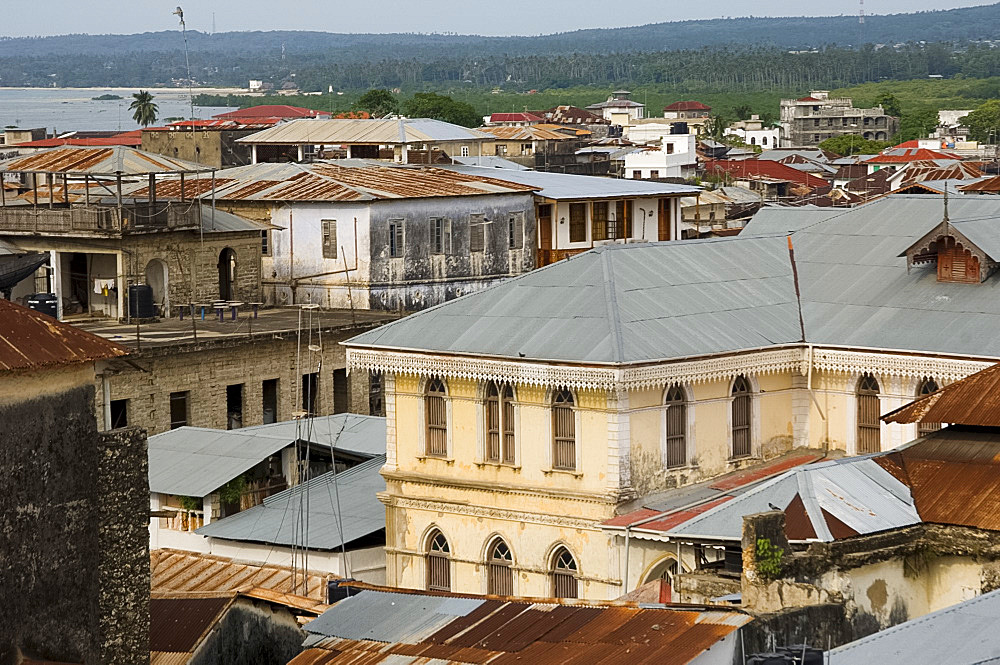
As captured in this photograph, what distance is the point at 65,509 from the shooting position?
25016 millimetres

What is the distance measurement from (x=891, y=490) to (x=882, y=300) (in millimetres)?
6180

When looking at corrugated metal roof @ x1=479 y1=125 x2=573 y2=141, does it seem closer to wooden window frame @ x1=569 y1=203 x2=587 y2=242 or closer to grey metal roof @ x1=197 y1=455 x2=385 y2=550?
wooden window frame @ x1=569 y1=203 x2=587 y2=242

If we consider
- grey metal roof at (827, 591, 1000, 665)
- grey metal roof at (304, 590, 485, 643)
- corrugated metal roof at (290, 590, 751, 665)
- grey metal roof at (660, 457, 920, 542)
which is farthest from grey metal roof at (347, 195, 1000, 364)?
grey metal roof at (827, 591, 1000, 665)

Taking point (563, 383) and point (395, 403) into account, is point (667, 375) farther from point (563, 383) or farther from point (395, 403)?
point (395, 403)

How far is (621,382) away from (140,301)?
27.9 metres

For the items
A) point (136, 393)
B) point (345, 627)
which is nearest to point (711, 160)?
point (136, 393)

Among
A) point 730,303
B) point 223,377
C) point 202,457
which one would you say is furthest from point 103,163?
point 730,303

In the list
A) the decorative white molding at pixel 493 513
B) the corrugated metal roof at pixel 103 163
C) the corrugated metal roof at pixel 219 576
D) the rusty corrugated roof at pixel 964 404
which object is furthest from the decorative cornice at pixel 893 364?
the corrugated metal roof at pixel 103 163

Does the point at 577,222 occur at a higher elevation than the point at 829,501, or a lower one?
lower

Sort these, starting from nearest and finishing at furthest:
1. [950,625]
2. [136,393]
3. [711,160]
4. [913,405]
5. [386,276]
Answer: [950,625]
[913,405]
[136,393]
[386,276]
[711,160]

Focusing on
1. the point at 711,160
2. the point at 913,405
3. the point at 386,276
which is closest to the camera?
the point at 913,405

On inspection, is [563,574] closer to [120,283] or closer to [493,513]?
[493,513]

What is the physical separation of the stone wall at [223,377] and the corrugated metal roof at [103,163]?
267 inches

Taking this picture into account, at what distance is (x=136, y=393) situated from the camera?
4903 cm
